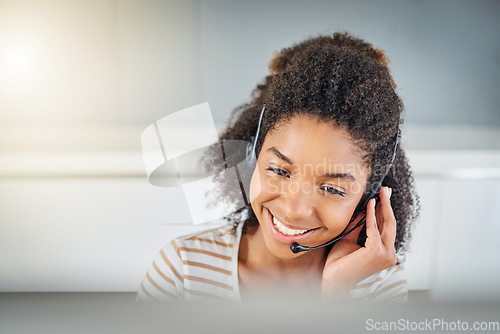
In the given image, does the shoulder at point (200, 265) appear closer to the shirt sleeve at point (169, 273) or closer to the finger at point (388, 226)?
the shirt sleeve at point (169, 273)

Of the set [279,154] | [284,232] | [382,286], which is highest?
[279,154]

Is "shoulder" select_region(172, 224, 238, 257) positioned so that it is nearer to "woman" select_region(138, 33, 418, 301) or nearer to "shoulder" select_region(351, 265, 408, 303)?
"woman" select_region(138, 33, 418, 301)

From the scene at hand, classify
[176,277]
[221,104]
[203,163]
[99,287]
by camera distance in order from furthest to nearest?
[176,277] < [203,163] < [221,104] < [99,287]

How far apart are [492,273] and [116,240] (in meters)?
0.42

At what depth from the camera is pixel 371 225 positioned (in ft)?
2.11

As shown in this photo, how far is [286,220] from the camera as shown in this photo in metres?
0.63

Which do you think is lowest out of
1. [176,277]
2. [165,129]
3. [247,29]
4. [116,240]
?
[176,277]

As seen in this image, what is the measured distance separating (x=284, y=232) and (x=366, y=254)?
126mm

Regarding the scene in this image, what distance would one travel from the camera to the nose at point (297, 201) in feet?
1.91

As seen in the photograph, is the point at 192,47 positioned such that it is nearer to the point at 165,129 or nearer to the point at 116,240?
the point at 165,129

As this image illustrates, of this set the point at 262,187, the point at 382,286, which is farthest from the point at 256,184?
the point at 382,286

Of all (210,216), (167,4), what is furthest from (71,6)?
(210,216)

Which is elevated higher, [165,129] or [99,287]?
[165,129]

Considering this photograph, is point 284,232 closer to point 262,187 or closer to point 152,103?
point 262,187
